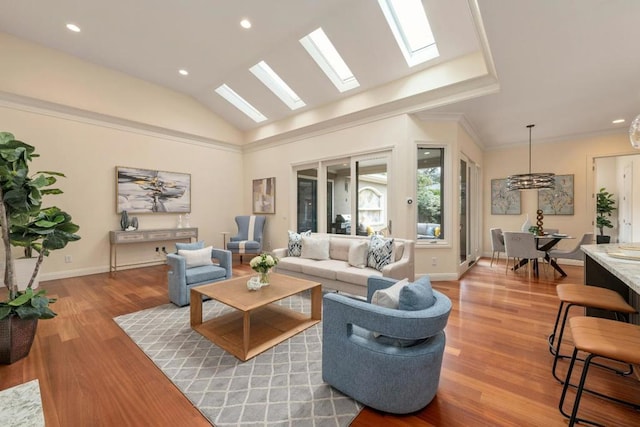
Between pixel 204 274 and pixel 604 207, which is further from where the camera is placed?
pixel 604 207

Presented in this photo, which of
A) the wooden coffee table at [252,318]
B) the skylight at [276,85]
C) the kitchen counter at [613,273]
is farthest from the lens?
the skylight at [276,85]

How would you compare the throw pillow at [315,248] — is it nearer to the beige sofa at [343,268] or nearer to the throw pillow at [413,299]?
the beige sofa at [343,268]

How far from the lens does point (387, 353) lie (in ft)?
5.32

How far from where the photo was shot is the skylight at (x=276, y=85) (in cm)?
518

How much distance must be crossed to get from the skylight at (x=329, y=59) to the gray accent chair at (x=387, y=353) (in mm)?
4101

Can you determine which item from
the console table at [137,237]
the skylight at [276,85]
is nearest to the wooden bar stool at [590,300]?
the skylight at [276,85]

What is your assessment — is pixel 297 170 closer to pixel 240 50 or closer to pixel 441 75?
pixel 240 50

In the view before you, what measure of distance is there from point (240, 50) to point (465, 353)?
532 cm

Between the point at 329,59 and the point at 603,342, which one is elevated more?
the point at 329,59

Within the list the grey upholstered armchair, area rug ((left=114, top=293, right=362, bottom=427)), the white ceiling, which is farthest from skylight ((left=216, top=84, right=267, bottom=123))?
area rug ((left=114, top=293, right=362, bottom=427))

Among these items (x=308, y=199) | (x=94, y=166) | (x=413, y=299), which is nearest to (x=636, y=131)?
(x=413, y=299)

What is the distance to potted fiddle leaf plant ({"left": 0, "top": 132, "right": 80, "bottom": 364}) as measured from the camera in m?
2.17

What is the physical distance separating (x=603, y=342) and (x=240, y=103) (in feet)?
22.5

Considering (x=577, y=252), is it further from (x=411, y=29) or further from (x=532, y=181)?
(x=411, y=29)
